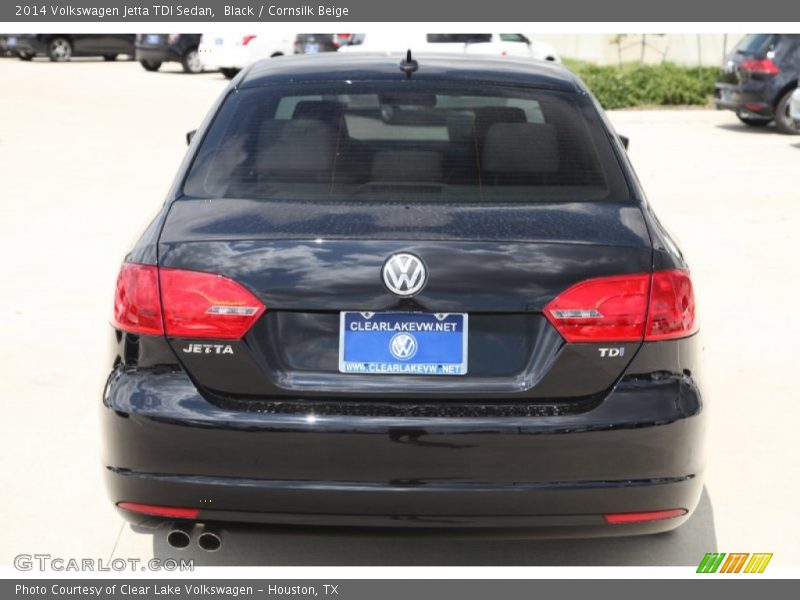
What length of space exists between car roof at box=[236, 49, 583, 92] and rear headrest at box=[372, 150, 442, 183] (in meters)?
0.41

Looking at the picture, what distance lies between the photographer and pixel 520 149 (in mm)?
4387

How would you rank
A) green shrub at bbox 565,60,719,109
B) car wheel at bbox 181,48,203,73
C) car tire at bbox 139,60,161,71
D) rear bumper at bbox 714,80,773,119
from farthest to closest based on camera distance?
1. car tire at bbox 139,60,161,71
2. car wheel at bbox 181,48,203,73
3. green shrub at bbox 565,60,719,109
4. rear bumper at bbox 714,80,773,119

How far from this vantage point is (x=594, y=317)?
12.3ft

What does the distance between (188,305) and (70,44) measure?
3685 cm

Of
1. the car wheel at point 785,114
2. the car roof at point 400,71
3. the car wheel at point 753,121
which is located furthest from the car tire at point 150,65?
the car roof at point 400,71

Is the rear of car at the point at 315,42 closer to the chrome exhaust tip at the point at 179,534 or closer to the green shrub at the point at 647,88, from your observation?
the green shrub at the point at 647,88

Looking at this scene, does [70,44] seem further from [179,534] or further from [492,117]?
[179,534]

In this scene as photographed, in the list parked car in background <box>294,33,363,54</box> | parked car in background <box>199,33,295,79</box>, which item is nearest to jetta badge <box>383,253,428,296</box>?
parked car in background <box>199,33,295,79</box>

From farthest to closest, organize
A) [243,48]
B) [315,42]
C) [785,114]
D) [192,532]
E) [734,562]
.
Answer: [315,42] → [243,48] → [785,114] → [734,562] → [192,532]

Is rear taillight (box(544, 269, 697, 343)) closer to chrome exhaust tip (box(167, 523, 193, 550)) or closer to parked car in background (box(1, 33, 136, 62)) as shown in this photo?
chrome exhaust tip (box(167, 523, 193, 550))

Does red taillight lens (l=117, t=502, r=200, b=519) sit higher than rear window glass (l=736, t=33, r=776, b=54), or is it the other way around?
red taillight lens (l=117, t=502, r=200, b=519)

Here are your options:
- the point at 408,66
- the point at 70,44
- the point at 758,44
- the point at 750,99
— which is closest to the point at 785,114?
the point at 750,99

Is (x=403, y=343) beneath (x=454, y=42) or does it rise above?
above

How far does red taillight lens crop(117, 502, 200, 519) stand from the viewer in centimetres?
382
